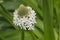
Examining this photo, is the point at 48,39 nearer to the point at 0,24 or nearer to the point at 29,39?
the point at 29,39

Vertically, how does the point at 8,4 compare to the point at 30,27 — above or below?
above

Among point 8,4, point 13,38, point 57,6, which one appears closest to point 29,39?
point 13,38

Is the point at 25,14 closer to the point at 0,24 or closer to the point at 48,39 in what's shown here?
the point at 48,39

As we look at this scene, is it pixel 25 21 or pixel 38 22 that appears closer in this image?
pixel 25 21

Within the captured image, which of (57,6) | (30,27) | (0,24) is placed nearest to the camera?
(30,27)

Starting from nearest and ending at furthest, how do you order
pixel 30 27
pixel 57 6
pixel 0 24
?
pixel 30 27, pixel 57 6, pixel 0 24

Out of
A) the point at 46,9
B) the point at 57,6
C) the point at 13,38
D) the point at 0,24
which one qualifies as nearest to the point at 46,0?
the point at 46,9

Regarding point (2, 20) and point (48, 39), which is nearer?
point (48, 39)
